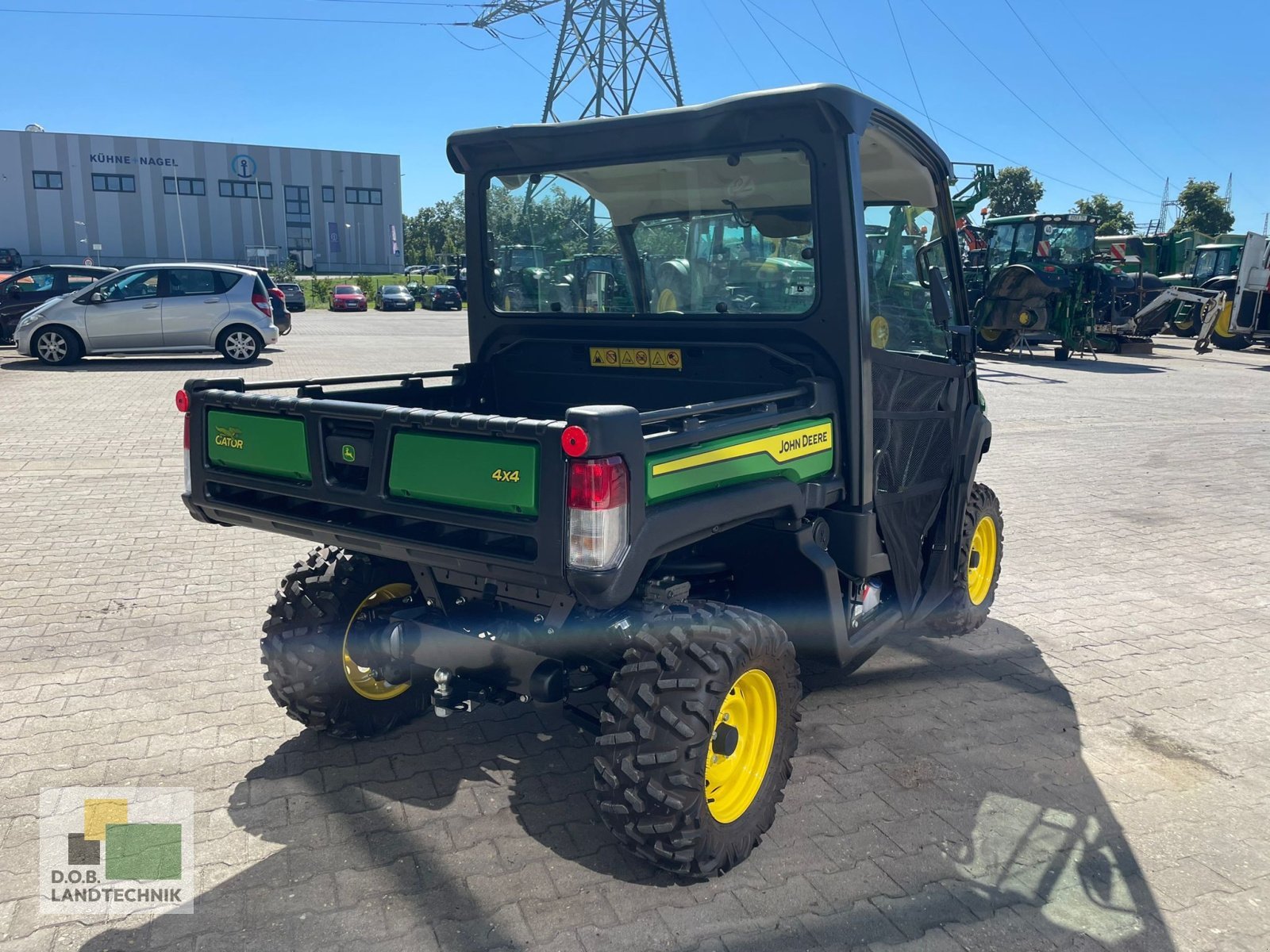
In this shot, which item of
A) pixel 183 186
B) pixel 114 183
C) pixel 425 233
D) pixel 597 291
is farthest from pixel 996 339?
pixel 425 233

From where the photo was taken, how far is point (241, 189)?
245ft

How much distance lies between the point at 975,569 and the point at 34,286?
18488mm

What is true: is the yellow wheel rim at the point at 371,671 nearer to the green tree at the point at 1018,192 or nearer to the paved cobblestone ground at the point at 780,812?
the paved cobblestone ground at the point at 780,812

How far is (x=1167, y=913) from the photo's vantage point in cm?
279

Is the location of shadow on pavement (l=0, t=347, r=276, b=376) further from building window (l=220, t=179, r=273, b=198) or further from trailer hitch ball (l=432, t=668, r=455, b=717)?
building window (l=220, t=179, r=273, b=198)

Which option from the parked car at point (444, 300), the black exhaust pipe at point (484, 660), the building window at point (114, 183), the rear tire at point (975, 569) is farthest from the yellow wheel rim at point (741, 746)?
the building window at point (114, 183)

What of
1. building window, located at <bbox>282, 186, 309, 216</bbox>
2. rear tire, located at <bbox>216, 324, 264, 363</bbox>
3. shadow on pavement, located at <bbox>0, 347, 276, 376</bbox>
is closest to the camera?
shadow on pavement, located at <bbox>0, 347, 276, 376</bbox>

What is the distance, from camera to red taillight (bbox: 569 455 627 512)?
2.46 metres

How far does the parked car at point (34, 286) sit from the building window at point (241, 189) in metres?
61.5

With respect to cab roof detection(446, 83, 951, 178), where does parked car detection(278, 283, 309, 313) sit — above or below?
below

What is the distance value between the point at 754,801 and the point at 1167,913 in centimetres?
122

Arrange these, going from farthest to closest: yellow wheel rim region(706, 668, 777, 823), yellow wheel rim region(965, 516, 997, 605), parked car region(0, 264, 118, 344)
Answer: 1. parked car region(0, 264, 118, 344)
2. yellow wheel rim region(965, 516, 997, 605)
3. yellow wheel rim region(706, 668, 777, 823)

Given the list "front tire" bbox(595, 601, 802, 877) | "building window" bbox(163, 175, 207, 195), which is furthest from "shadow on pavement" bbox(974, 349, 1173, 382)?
"building window" bbox(163, 175, 207, 195)

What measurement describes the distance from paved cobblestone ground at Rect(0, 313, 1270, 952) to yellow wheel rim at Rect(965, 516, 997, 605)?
0.21 metres
